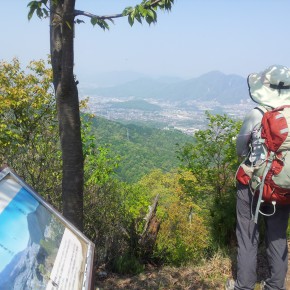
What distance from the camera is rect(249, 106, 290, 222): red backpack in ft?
7.14

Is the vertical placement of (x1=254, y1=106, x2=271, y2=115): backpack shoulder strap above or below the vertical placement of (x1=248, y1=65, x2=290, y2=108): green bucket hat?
below

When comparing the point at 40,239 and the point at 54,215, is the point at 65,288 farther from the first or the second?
the point at 54,215

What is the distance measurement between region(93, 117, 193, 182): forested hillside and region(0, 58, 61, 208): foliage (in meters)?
23.0

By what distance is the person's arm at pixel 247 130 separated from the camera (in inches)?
92.9

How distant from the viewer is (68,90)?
232 centimetres

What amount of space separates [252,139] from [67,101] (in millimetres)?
1289

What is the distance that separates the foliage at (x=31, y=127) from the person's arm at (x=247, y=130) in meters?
4.01

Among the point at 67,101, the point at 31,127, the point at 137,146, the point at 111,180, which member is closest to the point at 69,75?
the point at 67,101

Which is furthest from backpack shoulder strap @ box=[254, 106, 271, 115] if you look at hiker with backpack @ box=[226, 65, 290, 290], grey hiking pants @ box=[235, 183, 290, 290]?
grey hiking pants @ box=[235, 183, 290, 290]

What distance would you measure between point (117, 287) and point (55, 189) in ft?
10.0

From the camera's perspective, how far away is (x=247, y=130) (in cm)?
241

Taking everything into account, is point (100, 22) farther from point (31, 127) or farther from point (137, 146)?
point (137, 146)

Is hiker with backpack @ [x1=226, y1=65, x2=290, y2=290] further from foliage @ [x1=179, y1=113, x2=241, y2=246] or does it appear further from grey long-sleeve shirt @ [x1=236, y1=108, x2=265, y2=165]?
foliage @ [x1=179, y1=113, x2=241, y2=246]

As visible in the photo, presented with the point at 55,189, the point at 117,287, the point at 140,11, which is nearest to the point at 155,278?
the point at 117,287
